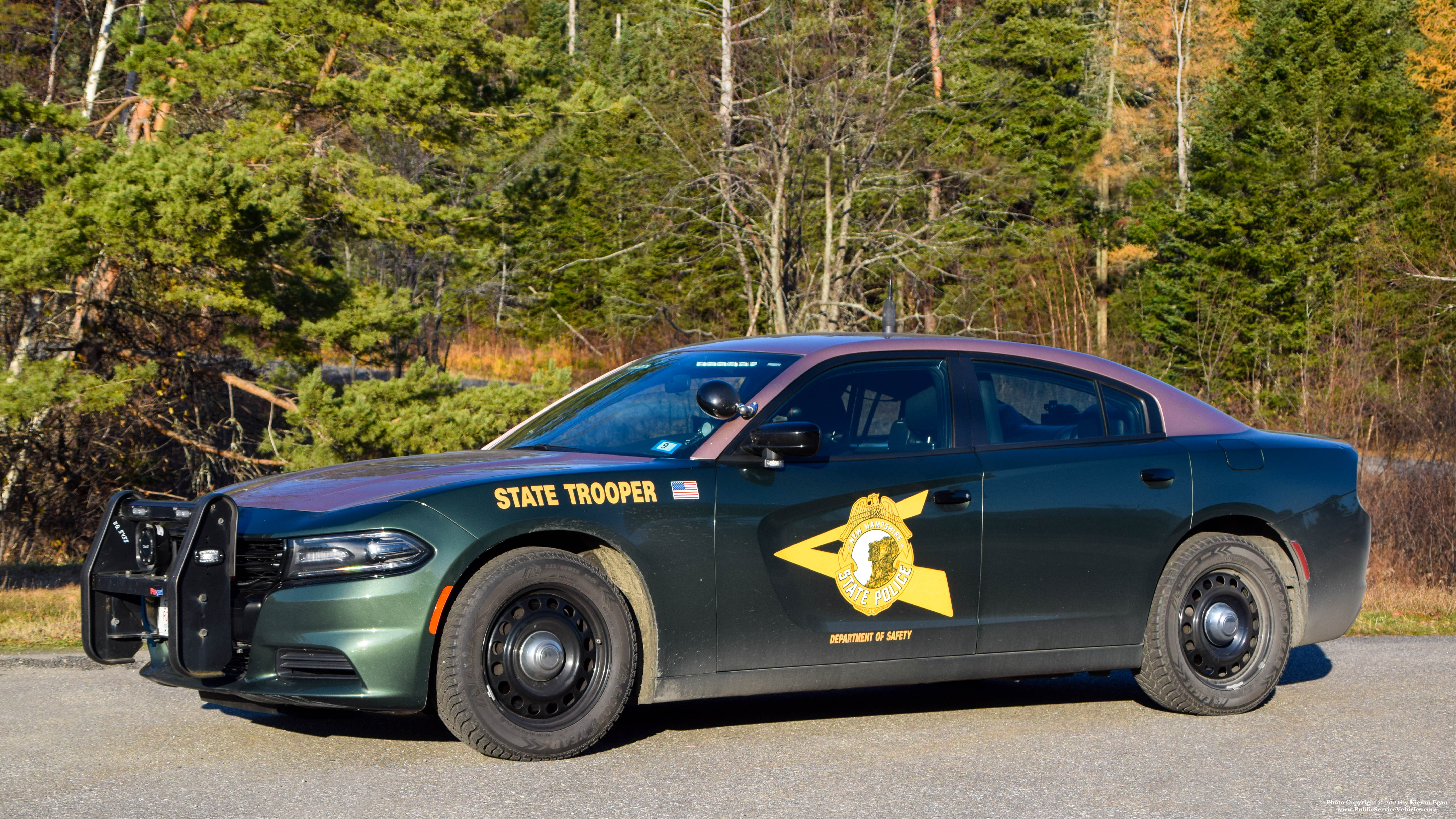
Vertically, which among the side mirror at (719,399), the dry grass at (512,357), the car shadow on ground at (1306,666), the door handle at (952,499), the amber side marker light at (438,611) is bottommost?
Answer: the car shadow on ground at (1306,666)

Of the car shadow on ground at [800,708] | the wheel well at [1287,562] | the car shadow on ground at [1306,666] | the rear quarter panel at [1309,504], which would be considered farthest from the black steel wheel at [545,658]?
the car shadow on ground at [1306,666]

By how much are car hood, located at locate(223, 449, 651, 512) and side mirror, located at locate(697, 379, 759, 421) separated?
0.32m

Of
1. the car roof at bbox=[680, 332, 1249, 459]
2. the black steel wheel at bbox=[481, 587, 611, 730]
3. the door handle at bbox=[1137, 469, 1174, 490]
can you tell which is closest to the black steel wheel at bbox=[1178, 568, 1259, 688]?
the door handle at bbox=[1137, 469, 1174, 490]

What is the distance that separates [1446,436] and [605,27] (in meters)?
51.0

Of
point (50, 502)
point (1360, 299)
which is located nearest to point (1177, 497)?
point (50, 502)

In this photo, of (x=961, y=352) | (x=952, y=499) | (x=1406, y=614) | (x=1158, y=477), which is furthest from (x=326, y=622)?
(x=1406, y=614)

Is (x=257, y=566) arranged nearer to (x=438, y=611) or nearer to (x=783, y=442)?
(x=438, y=611)

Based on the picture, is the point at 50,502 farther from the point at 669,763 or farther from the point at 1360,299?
the point at 1360,299

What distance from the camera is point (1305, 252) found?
38156 mm

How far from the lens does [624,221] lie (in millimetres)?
32688

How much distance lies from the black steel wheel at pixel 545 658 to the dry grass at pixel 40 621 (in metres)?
2.69

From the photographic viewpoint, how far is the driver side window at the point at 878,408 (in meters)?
5.68

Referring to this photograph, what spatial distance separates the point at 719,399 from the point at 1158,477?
2.15 m

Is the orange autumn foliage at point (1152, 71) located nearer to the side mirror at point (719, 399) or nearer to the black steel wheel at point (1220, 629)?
the black steel wheel at point (1220, 629)
